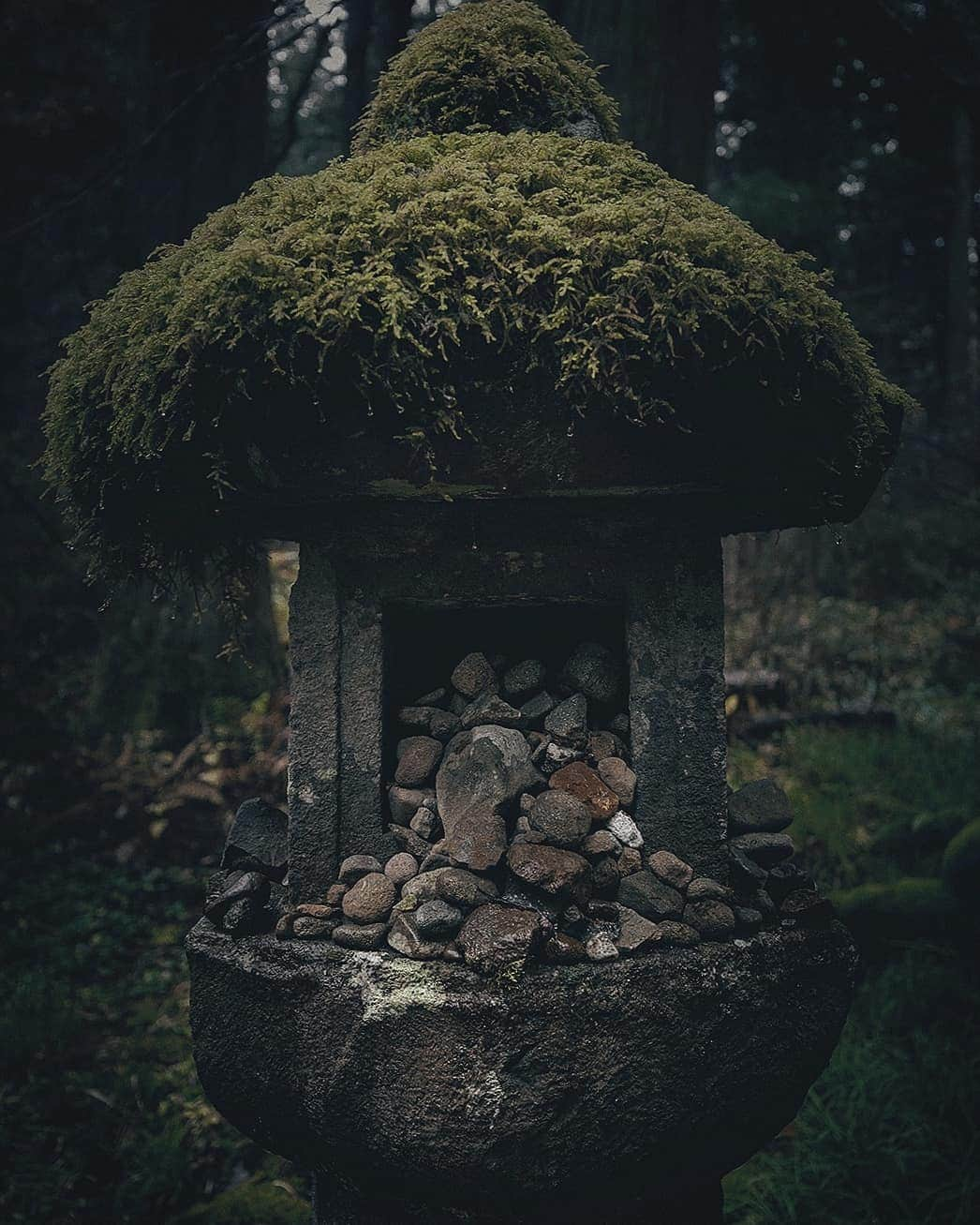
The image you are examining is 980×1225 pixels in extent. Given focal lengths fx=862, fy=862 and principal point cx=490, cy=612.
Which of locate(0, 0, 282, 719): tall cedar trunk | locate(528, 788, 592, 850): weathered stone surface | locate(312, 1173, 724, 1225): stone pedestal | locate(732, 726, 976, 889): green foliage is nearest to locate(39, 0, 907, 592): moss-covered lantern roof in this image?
locate(528, 788, 592, 850): weathered stone surface

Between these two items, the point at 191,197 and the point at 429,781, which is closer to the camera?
the point at 429,781

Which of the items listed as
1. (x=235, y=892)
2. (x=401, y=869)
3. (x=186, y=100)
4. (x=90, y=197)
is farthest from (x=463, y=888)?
(x=90, y=197)

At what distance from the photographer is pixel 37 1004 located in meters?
3.79

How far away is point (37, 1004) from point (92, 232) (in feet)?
18.2

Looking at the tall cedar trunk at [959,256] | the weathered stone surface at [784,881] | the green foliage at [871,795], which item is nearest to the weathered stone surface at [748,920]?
the weathered stone surface at [784,881]

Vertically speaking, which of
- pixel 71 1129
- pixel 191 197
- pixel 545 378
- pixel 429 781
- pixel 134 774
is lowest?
pixel 71 1129

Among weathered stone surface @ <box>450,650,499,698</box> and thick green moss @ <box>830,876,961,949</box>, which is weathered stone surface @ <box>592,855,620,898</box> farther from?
thick green moss @ <box>830,876,961,949</box>

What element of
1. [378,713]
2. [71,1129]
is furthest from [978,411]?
[71,1129]

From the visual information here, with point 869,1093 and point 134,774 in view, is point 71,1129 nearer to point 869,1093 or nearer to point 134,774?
point 134,774

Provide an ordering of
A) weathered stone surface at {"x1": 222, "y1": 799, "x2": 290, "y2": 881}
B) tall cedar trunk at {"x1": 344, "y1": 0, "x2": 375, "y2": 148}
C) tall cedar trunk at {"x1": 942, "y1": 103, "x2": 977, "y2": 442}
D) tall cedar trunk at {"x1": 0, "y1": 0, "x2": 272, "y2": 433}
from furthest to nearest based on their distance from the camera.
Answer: tall cedar trunk at {"x1": 942, "y1": 103, "x2": 977, "y2": 442}, tall cedar trunk at {"x1": 344, "y1": 0, "x2": 375, "y2": 148}, tall cedar trunk at {"x1": 0, "y1": 0, "x2": 272, "y2": 433}, weathered stone surface at {"x1": 222, "y1": 799, "x2": 290, "y2": 881}

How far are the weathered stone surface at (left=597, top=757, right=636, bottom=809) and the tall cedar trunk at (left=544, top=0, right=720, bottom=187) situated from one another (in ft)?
9.34

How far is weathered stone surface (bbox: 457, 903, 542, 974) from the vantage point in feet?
5.26

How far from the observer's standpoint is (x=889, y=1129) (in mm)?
3090

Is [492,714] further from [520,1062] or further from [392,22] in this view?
[392,22]
